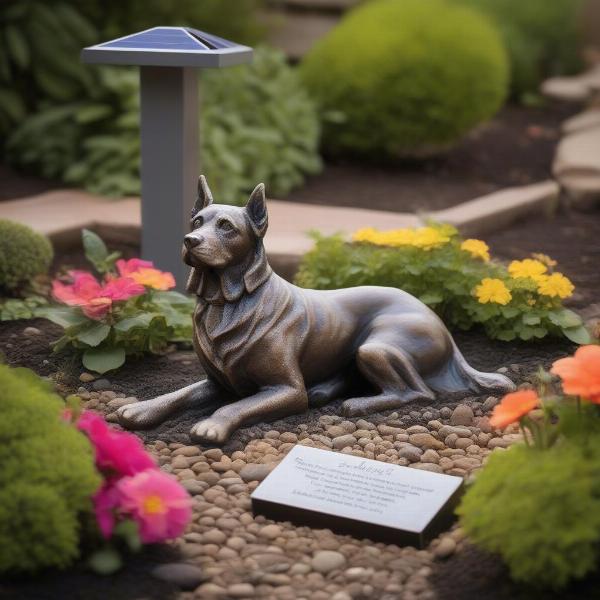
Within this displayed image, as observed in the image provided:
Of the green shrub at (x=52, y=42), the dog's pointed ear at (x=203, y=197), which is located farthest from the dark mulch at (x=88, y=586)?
the green shrub at (x=52, y=42)

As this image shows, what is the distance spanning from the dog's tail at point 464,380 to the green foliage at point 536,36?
29.5ft

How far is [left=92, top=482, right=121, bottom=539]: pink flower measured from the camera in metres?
3.38

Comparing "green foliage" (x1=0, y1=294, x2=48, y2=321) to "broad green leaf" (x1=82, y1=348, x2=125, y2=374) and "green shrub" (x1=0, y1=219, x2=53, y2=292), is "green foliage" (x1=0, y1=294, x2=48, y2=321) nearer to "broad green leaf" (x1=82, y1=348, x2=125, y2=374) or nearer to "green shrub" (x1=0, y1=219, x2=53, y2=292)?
"green shrub" (x1=0, y1=219, x2=53, y2=292)

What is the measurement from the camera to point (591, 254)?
7457mm

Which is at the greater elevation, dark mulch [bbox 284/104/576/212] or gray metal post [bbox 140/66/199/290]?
gray metal post [bbox 140/66/199/290]

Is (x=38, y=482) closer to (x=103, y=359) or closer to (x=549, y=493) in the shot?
(x=549, y=493)

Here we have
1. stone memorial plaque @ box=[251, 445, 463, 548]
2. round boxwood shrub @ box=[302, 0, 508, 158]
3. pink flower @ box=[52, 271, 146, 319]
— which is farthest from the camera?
round boxwood shrub @ box=[302, 0, 508, 158]

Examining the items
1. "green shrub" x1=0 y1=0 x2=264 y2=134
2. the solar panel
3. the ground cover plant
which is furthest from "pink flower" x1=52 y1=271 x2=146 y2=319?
"green shrub" x1=0 y1=0 x2=264 y2=134

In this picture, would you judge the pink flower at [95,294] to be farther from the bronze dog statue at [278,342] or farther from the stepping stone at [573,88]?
the stepping stone at [573,88]

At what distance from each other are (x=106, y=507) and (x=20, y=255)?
2.92 metres

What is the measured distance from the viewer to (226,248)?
14.3 ft

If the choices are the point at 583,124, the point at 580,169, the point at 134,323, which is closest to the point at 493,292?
the point at 134,323

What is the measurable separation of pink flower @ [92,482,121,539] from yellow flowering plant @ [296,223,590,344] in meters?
2.38

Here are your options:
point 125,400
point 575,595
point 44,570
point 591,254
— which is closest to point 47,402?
point 44,570
